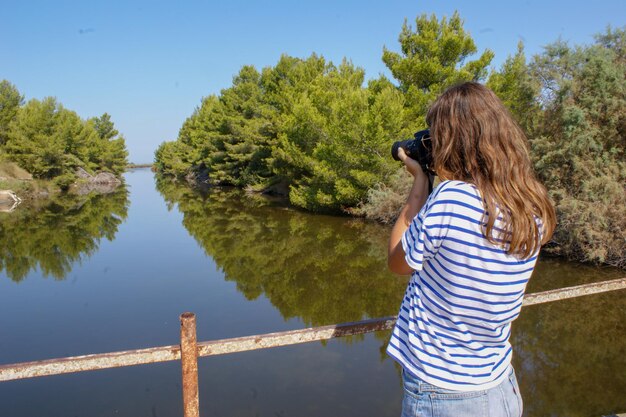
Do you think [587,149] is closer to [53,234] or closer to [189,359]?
[189,359]

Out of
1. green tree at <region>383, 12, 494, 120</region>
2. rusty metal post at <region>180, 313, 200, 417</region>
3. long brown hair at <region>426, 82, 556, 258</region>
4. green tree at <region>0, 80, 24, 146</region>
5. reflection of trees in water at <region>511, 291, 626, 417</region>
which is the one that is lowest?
reflection of trees in water at <region>511, 291, 626, 417</region>

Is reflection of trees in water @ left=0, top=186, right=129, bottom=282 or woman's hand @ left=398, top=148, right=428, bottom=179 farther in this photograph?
reflection of trees in water @ left=0, top=186, right=129, bottom=282

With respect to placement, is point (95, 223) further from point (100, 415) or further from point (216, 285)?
point (100, 415)

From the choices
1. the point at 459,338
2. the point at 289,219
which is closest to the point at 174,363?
the point at 459,338

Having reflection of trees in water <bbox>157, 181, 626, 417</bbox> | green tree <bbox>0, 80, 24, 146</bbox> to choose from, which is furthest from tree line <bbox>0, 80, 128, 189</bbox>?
reflection of trees in water <bbox>157, 181, 626, 417</bbox>

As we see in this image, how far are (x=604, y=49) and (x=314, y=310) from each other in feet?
32.7

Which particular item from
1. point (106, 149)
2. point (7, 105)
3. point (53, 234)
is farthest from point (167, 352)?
point (106, 149)

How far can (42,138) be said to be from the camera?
3284 cm

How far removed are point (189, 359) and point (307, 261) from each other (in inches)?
395

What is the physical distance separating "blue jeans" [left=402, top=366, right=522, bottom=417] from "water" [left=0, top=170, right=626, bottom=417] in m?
3.87

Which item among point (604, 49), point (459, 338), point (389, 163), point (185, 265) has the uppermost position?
point (604, 49)

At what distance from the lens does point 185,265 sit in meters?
11.9

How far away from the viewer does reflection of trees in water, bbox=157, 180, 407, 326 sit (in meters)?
8.54

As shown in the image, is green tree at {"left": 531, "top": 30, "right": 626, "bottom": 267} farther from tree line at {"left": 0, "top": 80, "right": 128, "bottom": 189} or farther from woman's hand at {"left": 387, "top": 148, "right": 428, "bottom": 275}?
tree line at {"left": 0, "top": 80, "right": 128, "bottom": 189}
